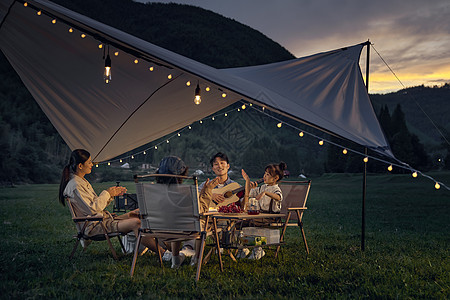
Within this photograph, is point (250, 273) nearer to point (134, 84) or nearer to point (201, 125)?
point (134, 84)

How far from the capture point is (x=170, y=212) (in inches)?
138

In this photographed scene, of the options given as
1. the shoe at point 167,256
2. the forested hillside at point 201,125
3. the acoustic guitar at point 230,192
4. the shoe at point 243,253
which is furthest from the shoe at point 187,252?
the forested hillside at point 201,125

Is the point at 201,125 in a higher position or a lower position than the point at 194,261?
higher

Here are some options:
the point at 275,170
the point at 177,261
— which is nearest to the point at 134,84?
the point at 275,170

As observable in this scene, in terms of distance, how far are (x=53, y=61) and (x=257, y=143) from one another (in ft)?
85.0

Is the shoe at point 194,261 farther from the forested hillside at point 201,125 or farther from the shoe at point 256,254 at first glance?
the forested hillside at point 201,125

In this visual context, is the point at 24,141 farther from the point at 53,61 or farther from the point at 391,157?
the point at 391,157

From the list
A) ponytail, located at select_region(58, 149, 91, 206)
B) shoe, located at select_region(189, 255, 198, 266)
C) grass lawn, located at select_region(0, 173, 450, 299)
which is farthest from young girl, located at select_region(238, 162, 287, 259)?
ponytail, located at select_region(58, 149, 91, 206)

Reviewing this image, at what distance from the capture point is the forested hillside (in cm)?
2567

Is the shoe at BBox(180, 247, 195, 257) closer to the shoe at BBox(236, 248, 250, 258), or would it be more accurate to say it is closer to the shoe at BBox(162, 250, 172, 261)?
the shoe at BBox(162, 250, 172, 261)

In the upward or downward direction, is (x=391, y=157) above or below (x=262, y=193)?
above

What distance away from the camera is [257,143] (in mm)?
30344

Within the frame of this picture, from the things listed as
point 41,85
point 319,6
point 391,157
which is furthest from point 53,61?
point 319,6

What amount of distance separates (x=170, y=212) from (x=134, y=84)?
2519 millimetres
